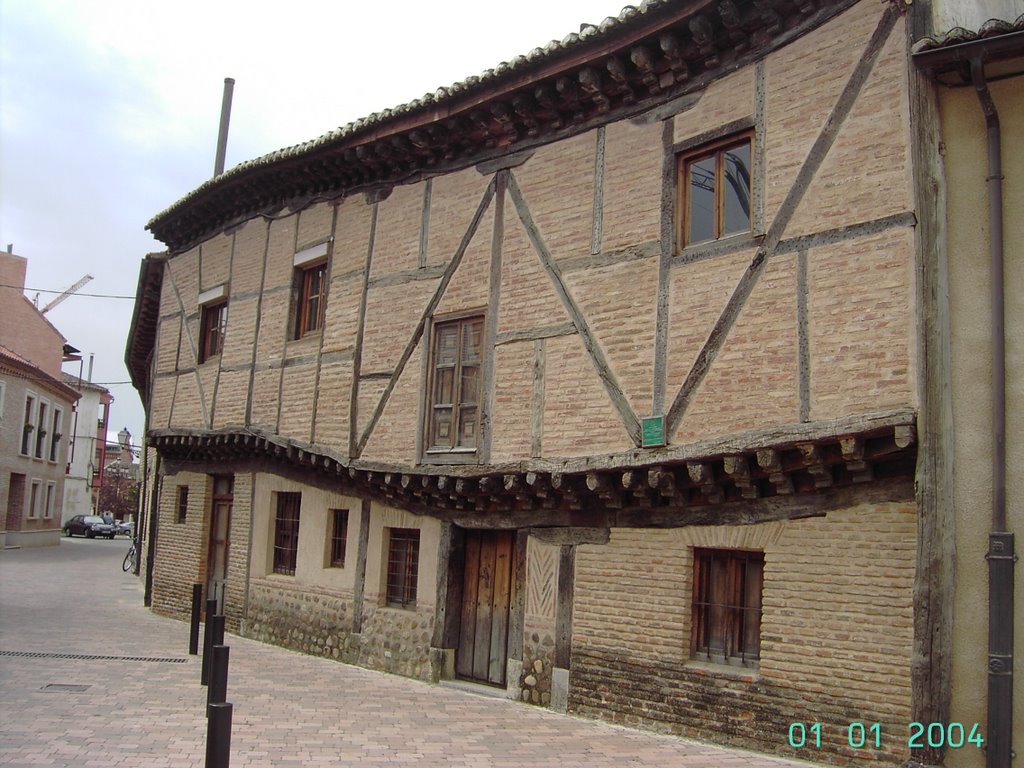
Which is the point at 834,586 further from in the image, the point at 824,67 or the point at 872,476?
the point at 824,67

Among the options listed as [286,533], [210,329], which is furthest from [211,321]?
[286,533]

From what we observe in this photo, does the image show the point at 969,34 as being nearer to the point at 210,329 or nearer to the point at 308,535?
the point at 308,535

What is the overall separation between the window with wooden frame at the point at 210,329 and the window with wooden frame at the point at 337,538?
4.48 meters

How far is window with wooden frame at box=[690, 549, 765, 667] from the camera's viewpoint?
8570 mm

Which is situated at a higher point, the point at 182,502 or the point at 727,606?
the point at 182,502

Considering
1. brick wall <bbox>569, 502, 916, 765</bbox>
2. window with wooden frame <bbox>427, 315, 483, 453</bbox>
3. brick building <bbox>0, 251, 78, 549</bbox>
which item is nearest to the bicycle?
brick building <bbox>0, 251, 78, 549</bbox>

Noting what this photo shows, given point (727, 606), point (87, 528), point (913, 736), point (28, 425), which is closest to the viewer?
point (913, 736)

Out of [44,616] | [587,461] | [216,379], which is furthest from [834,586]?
[44,616]

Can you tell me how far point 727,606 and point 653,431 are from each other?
1766mm

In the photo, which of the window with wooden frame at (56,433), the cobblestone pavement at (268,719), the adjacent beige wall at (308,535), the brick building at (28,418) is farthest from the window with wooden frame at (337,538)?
the window with wooden frame at (56,433)

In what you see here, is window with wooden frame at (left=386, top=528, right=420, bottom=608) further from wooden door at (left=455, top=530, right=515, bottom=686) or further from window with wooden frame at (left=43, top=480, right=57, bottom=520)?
window with wooden frame at (left=43, top=480, right=57, bottom=520)

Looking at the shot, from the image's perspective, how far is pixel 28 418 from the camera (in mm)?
36094

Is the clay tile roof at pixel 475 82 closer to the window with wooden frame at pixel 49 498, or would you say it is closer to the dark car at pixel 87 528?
the window with wooden frame at pixel 49 498

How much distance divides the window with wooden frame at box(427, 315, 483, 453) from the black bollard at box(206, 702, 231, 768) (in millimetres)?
5741
